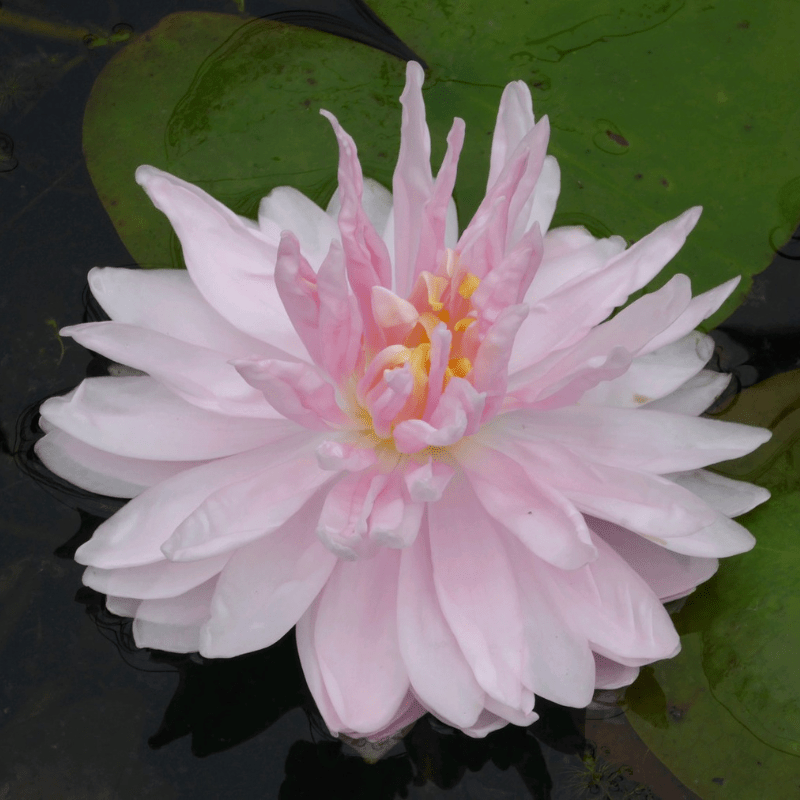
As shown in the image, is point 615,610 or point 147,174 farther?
point 147,174

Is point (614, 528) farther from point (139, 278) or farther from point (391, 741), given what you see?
point (139, 278)

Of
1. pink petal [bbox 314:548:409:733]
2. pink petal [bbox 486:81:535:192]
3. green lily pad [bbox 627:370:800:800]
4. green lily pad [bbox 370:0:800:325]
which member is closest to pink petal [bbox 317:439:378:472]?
pink petal [bbox 314:548:409:733]

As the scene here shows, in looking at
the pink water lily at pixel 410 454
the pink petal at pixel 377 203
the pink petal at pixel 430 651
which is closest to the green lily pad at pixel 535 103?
the pink petal at pixel 377 203

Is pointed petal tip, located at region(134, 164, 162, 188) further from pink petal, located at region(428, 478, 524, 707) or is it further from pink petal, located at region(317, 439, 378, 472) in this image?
pink petal, located at region(428, 478, 524, 707)

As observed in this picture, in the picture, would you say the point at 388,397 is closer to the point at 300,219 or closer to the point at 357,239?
the point at 357,239

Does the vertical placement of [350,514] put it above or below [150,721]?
above

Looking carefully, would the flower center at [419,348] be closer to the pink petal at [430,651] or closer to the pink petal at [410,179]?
the pink petal at [410,179]

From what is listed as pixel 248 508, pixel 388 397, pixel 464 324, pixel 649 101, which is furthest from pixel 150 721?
pixel 649 101
